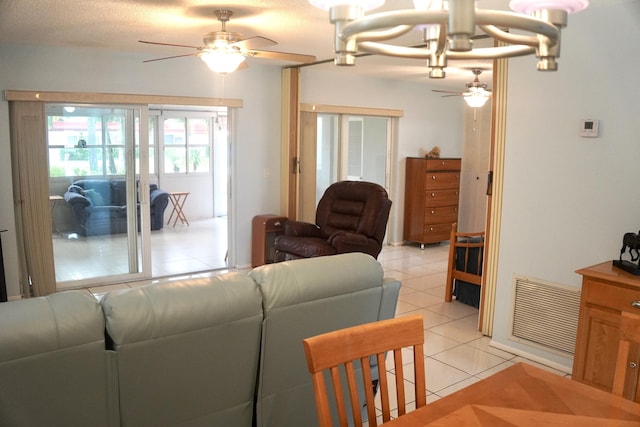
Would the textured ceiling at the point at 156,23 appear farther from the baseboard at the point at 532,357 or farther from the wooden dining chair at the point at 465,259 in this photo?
the baseboard at the point at 532,357

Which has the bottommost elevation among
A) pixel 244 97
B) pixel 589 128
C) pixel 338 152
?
pixel 338 152

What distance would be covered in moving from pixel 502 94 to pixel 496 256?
1.21m

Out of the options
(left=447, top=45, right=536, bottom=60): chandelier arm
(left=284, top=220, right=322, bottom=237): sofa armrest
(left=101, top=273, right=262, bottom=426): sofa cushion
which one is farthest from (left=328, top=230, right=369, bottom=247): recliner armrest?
(left=447, top=45, right=536, bottom=60): chandelier arm

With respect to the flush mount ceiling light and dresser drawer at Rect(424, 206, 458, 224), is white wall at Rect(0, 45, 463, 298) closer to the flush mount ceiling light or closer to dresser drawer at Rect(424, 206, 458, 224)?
dresser drawer at Rect(424, 206, 458, 224)

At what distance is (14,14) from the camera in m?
3.78

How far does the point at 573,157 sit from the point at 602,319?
1.14 metres

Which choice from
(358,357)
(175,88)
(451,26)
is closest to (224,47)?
(175,88)

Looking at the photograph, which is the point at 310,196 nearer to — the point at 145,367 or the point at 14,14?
the point at 14,14

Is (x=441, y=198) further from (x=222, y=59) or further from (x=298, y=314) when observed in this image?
(x=298, y=314)

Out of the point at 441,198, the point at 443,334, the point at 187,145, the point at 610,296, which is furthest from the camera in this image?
the point at 187,145

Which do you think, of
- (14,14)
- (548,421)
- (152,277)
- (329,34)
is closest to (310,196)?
(152,277)

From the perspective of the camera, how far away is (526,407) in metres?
1.58

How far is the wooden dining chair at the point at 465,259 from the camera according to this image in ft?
16.6

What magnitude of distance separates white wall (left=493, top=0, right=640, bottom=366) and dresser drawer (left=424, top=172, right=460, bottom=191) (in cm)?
379
